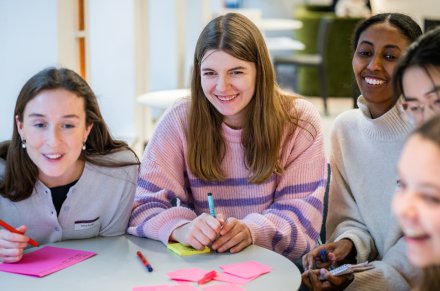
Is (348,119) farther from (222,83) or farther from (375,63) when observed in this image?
(222,83)

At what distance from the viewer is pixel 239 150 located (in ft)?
7.70

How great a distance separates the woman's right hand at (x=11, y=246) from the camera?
1.84 m

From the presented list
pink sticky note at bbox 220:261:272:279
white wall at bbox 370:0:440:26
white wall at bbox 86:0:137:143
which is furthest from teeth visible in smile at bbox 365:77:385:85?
white wall at bbox 370:0:440:26

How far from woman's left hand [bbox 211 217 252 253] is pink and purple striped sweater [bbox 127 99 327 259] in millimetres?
207

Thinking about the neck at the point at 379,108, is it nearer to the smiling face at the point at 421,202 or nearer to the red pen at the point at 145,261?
the red pen at the point at 145,261

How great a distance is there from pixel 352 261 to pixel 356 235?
3.5 inches

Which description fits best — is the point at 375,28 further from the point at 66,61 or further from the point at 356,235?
the point at 66,61

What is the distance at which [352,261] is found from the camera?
7.52 ft

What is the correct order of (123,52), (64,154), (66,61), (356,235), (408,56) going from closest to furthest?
(408,56) < (64,154) < (356,235) < (66,61) < (123,52)

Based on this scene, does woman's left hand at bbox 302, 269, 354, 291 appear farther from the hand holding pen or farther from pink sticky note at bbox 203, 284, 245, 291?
the hand holding pen

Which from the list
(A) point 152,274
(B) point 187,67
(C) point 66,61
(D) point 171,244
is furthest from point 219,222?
(B) point 187,67

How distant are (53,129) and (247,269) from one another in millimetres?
628

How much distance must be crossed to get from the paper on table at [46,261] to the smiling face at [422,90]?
0.90 m

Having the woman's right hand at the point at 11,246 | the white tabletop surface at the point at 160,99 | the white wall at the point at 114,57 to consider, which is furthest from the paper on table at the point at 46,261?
the white wall at the point at 114,57
